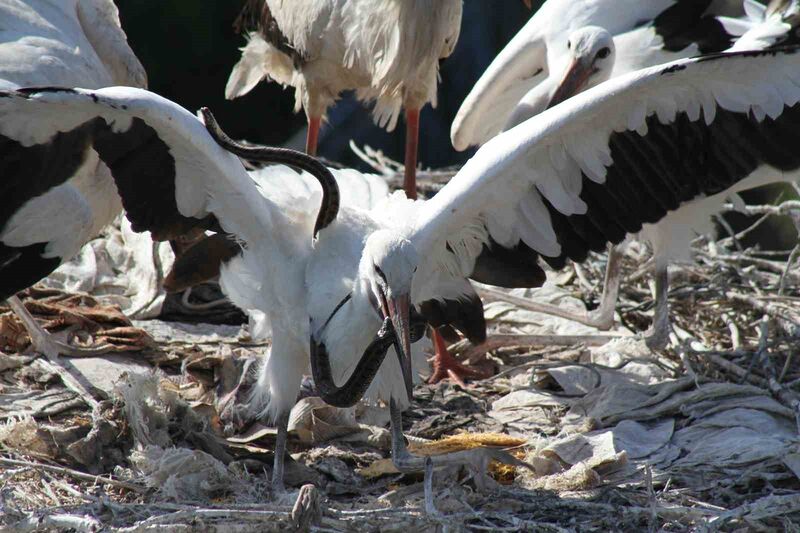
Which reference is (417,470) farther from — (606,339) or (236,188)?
(606,339)

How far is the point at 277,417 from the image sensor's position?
314cm

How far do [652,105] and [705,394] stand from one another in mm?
1069

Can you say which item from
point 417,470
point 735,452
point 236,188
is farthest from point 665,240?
point 236,188

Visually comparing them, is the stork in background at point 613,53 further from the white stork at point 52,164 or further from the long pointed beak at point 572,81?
the white stork at point 52,164

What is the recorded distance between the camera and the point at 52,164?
113 inches

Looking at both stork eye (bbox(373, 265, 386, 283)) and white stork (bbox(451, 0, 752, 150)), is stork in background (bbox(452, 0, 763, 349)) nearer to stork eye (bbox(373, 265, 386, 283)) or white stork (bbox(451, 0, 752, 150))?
white stork (bbox(451, 0, 752, 150))

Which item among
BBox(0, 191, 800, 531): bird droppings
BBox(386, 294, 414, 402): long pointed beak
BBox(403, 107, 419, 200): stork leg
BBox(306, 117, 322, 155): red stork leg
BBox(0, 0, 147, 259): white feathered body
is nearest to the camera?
BBox(386, 294, 414, 402): long pointed beak

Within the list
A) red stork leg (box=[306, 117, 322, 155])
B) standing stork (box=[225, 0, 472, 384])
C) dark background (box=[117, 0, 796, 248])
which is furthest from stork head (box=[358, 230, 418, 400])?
dark background (box=[117, 0, 796, 248])

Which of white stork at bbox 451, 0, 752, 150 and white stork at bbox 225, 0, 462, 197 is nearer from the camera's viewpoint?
white stork at bbox 451, 0, 752, 150

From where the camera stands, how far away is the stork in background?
13.2ft

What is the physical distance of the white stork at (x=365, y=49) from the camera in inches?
164

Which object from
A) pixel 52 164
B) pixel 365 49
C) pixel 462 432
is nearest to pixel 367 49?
pixel 365 49

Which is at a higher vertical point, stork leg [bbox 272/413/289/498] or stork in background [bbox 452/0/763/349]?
stork in background [bbox 452/0/763/349]

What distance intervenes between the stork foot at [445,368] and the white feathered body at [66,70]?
1291 millimetres
